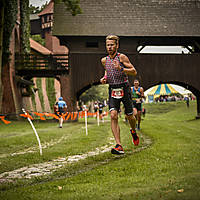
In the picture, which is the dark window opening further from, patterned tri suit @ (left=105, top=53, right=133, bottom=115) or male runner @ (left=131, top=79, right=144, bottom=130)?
patterned tri suit @ (left=105, top=53, right=133, bottom=115)

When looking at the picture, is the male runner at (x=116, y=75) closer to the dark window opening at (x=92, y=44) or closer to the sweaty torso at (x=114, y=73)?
the sweaty torso at (x=114, y=73)

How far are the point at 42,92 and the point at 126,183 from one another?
43121mm

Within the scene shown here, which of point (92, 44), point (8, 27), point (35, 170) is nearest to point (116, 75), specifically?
point (35, 170)

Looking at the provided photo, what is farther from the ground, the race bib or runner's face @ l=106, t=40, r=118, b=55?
runner's face @ l=106, t=40, r=118, b=55

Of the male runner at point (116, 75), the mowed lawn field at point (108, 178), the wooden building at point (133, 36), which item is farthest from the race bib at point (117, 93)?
the wooden building at point (133, 36)

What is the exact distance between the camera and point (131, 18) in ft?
98.1

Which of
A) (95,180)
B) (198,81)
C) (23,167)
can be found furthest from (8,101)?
(95,180)

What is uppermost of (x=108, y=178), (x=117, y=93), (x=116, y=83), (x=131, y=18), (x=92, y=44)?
(x=131, y=18)

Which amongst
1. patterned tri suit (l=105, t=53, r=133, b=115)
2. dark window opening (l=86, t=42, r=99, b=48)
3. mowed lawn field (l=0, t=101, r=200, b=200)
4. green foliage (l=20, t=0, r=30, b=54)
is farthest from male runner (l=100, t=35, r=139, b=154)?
green foliage (l=20, t=0, r=30, b=54)

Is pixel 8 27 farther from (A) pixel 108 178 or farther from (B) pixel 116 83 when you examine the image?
(A) pixel 108 178

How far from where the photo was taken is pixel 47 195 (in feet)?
12.2

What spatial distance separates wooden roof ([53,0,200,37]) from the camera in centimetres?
2814

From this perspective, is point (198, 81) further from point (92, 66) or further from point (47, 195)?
point (47, 195)

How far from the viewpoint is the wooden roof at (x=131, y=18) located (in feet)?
92.3
